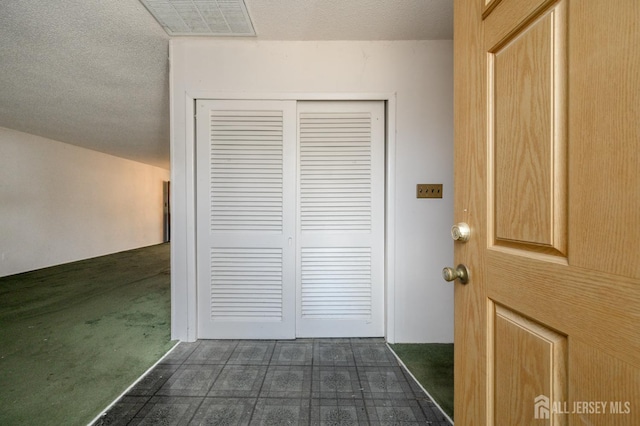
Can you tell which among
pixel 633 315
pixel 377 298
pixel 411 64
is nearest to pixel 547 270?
pixel 633 315

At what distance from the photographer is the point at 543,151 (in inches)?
21.9

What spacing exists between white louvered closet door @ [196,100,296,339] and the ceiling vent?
0.52 meters

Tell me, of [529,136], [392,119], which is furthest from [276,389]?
[392,119]

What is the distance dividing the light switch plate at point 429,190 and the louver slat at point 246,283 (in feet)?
4.20

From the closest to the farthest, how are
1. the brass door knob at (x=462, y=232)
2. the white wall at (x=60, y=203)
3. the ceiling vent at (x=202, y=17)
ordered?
the brass door knob at (x=462, y=232) < the ceiling vent at (x=202, y=17) < the white wall at (x=60, y=203)

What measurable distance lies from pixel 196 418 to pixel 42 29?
9.65 feet

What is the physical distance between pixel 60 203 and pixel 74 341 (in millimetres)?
4101

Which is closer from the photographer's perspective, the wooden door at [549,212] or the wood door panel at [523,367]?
the wooden door at [549,212]

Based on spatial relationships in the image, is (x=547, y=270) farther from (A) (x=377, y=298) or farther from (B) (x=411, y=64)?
(B) (x=411, y=64)

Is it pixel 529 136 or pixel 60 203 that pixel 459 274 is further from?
pixel 60 203

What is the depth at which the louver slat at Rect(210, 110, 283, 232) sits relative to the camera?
204cm

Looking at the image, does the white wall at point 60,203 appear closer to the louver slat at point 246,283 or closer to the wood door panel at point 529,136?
the louver slat at point 246,283

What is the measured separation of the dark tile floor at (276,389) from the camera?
4.27ft

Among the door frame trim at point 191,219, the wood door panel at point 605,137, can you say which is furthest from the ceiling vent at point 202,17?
the wood door panel at point 605,137
